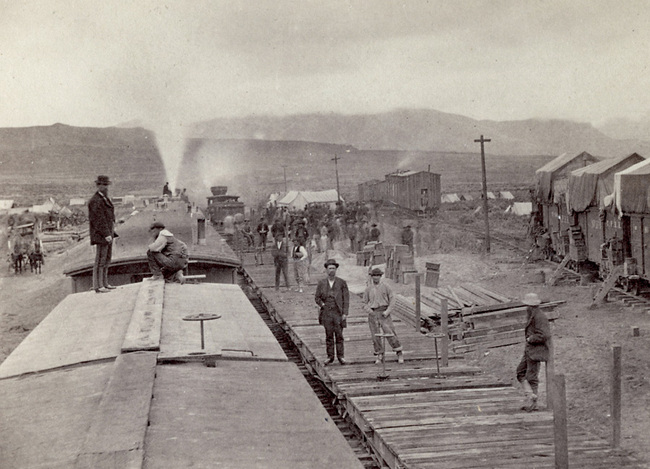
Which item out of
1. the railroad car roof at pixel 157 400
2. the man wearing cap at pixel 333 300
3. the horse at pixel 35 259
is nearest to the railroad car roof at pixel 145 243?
the man wearing cap at pixel 333 300

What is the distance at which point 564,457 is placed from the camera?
5.82m

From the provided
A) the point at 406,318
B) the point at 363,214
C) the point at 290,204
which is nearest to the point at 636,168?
the point at 406,318

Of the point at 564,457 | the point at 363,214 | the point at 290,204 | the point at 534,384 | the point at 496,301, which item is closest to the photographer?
the point at 564,457

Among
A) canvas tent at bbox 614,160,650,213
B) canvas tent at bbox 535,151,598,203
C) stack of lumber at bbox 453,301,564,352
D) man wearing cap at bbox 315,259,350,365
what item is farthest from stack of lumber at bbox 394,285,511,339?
canvas tent at bbox 535,151,598,203

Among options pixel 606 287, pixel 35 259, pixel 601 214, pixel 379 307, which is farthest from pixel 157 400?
Answer: pixel 35 259

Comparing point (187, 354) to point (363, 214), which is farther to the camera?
point (363, 214)

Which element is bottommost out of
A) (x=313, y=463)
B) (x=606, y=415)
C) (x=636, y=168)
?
(x=606, y=415)

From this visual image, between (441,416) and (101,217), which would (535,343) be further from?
(101,217)

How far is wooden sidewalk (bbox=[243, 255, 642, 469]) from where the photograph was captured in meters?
6.96

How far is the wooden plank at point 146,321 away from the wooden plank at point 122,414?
16.8 inches

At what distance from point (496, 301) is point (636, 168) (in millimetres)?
5969

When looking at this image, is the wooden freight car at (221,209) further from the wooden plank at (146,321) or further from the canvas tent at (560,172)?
the wooden plank at (146,321)

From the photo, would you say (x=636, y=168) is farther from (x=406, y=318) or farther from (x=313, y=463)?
(x=313, y=463)

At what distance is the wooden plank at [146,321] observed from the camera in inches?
251
